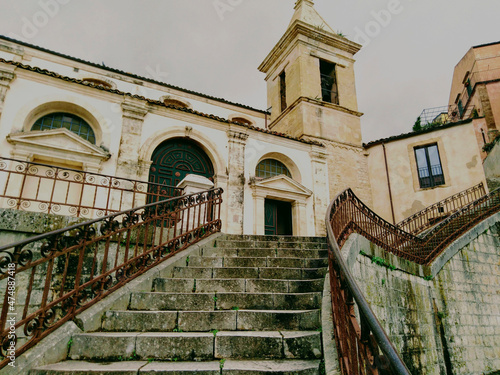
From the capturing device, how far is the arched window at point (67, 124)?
34.0 feet

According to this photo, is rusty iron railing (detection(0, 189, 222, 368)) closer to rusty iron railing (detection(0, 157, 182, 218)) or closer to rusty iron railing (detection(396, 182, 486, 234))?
rusty iron railing (detection(0, 157, 182, 218))

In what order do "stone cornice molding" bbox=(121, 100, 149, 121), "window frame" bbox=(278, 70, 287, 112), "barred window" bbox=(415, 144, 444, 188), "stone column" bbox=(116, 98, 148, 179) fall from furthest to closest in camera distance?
1. "window frame" bbox=(278, 70, 287, 112)
2. "barred window" bbox=(415, 144, 444, 188)
3. "stone cornice molding" bbox=(121, 100, 149, 121)
4. "stone column" bbox=(116, 98, 148, 179)

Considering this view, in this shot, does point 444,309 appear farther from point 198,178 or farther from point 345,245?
point 198,178

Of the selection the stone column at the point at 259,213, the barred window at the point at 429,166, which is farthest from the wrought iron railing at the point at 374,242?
the stone column at the point at 259,213

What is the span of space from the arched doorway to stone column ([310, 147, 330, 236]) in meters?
4.78

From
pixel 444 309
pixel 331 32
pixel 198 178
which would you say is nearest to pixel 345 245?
pixel 198 178

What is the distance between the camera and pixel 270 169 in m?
13.8

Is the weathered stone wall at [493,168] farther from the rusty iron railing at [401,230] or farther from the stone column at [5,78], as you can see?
the stone column at [5,78]

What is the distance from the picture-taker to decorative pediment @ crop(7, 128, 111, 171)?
9234 mm

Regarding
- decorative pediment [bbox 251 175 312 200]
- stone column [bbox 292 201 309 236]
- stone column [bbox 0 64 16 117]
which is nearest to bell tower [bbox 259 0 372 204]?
decorative pediment [bbox 251 175 312 200]

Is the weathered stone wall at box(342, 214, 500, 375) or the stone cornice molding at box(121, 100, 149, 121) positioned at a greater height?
the stone cornice molding at box(121, 100, 149, 121)

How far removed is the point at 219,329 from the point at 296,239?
150 inches

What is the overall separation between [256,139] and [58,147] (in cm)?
727

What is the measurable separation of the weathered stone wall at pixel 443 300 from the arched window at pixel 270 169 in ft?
23.1
